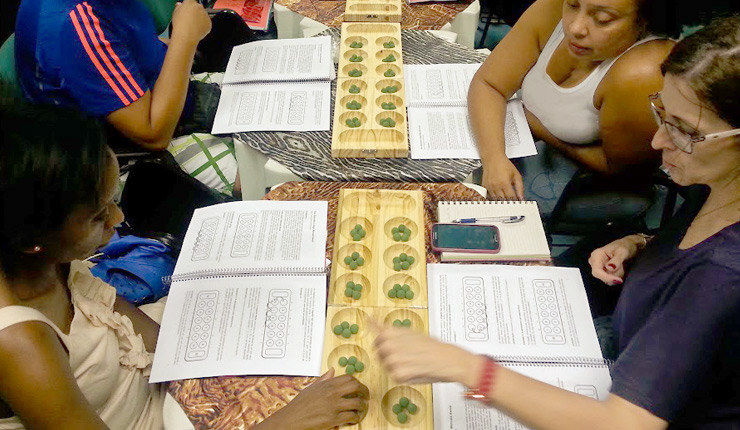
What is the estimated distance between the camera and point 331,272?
44.3 inches

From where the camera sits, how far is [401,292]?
1084mm

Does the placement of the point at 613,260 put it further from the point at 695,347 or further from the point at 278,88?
the point at 278,88

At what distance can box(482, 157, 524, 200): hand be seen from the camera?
1437 mm

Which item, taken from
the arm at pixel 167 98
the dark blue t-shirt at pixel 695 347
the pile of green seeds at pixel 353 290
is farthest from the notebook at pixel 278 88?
the dark blue t-shirt at pixel 695 347

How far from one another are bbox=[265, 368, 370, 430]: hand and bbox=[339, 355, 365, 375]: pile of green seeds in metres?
0.04

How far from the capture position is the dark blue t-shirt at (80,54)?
128 centimetres

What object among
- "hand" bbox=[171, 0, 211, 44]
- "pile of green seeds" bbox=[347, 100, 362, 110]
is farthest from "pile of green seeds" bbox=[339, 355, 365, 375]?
"hand" bbox=[171, 0, 211, 44]

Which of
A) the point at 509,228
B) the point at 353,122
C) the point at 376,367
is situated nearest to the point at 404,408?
the point at 376,367

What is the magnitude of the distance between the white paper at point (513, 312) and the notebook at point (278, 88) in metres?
0.63

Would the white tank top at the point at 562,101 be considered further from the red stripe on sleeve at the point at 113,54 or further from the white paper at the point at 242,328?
the red stripe on sleeve at the point at 113,54

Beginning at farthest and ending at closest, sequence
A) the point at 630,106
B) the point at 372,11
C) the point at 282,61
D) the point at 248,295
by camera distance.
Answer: the point at 372,11
the point at 282,61
the point at 630,106
the point at 248,295

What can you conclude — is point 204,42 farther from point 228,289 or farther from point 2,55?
point 228,289

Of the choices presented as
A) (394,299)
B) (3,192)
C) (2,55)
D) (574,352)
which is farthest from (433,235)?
(2,55)

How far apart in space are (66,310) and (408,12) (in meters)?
1.53
